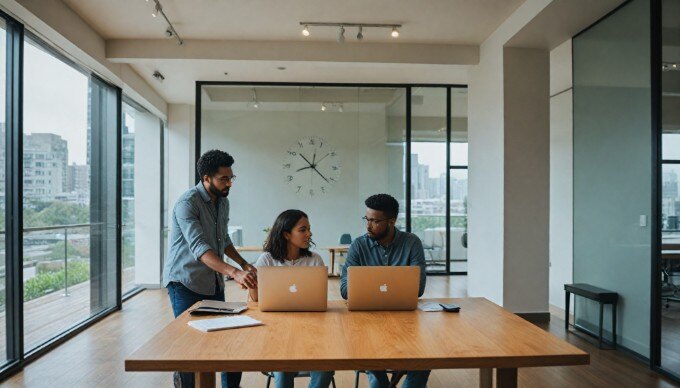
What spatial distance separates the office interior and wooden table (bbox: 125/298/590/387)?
1.47 metres

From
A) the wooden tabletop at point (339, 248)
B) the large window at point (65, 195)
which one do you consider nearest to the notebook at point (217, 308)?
the large window at point (65, 195)

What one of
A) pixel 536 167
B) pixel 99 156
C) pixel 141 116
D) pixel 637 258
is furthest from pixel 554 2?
pixel 141 116

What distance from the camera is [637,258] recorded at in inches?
163

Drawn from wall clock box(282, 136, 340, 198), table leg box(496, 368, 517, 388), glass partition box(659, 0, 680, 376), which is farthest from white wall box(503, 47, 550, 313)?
table leg box(496, 368, 517, 388)

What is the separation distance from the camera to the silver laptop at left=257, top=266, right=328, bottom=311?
2.42m

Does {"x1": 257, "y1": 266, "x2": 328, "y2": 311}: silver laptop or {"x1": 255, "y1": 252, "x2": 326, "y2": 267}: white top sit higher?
{"x1": 255, "y1": 252, "x2": 326, "y2": 267}: white top

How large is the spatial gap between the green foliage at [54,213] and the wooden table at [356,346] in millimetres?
2619

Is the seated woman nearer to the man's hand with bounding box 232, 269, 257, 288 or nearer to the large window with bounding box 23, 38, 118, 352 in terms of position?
the man's hand with bounding box 232, 269, 257, 288

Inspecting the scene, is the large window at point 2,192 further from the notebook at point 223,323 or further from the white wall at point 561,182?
the white wall at point 561,182

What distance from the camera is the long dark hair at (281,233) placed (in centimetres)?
280

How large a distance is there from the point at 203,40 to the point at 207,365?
4779 mm

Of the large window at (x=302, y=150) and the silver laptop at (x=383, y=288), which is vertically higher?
the large window at (x=302, y=150)

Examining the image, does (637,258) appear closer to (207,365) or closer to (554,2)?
(554,2)

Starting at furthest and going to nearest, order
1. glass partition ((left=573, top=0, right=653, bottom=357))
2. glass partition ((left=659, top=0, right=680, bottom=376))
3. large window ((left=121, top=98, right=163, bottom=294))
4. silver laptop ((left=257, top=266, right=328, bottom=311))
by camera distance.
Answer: large window ((left=121, top=98, right=163, bottom=294))
glass partition ((left=573, top=0, right=653, bottom=357))
glass partition ((left=659, top=0, right=680, bottom=376))
silver laptop ((left=257, top=266, right=328, bottom=311))
